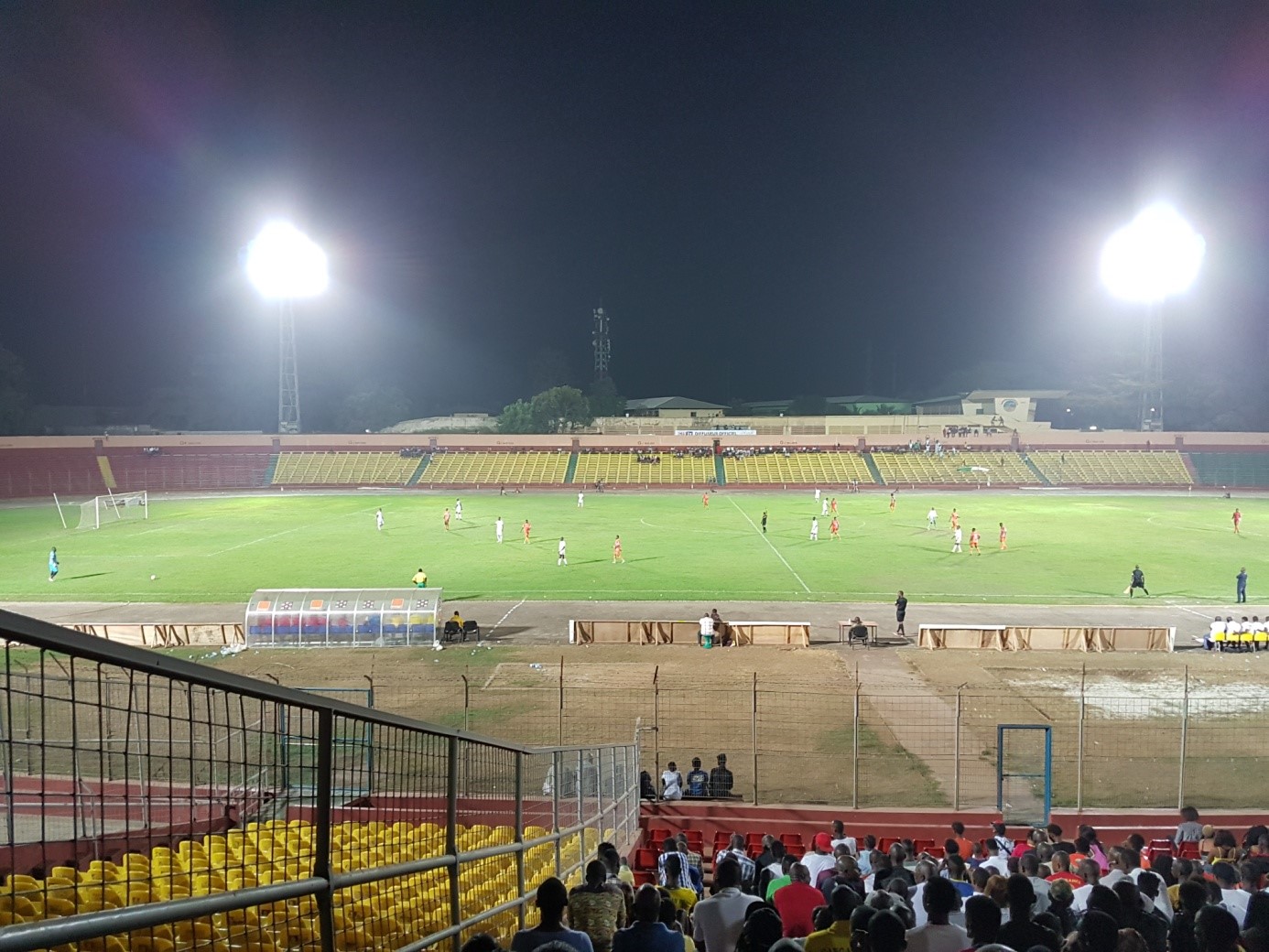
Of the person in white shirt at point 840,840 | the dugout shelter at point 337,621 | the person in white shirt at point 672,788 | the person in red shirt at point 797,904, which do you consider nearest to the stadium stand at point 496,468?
the dugout shelter at point 337,621

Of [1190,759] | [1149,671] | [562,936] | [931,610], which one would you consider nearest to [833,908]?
[562,936]

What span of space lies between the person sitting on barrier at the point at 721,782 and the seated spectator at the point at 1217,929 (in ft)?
31.0

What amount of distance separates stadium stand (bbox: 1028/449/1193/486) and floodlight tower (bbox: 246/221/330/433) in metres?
76.1

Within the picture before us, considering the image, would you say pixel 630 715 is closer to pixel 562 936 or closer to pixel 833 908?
pixel 833 908

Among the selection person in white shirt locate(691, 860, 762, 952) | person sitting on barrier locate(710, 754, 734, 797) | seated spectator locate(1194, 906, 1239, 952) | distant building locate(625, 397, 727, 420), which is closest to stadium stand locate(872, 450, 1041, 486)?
distant building locate(625, 397, 727, 420)

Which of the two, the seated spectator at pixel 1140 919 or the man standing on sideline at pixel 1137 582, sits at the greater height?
the seated spectator at pixel 1140 919

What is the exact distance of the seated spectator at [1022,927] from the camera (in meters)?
5.35

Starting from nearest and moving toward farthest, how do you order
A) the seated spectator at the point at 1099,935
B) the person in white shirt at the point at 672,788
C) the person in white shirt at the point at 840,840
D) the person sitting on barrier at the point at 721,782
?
the seated spectator at the point at 1099,935
the person in white shirt at the point at 840,840
the person in white shirt at the point at 672,788
the person sitting on barrier at the point at 721,782

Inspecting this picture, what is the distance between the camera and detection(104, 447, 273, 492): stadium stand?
8006 cm

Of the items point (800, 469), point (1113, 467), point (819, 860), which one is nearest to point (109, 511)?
point (800, 469)

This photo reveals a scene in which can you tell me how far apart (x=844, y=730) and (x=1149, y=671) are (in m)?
9.85

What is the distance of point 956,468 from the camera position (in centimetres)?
8525

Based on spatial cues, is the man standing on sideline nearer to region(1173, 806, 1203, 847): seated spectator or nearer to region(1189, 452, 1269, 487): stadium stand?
region(1173, 806, 1203, 847): seated spectator

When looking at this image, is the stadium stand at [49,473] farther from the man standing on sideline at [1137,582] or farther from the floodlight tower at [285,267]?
the man standing on sideline at [1137,582]
